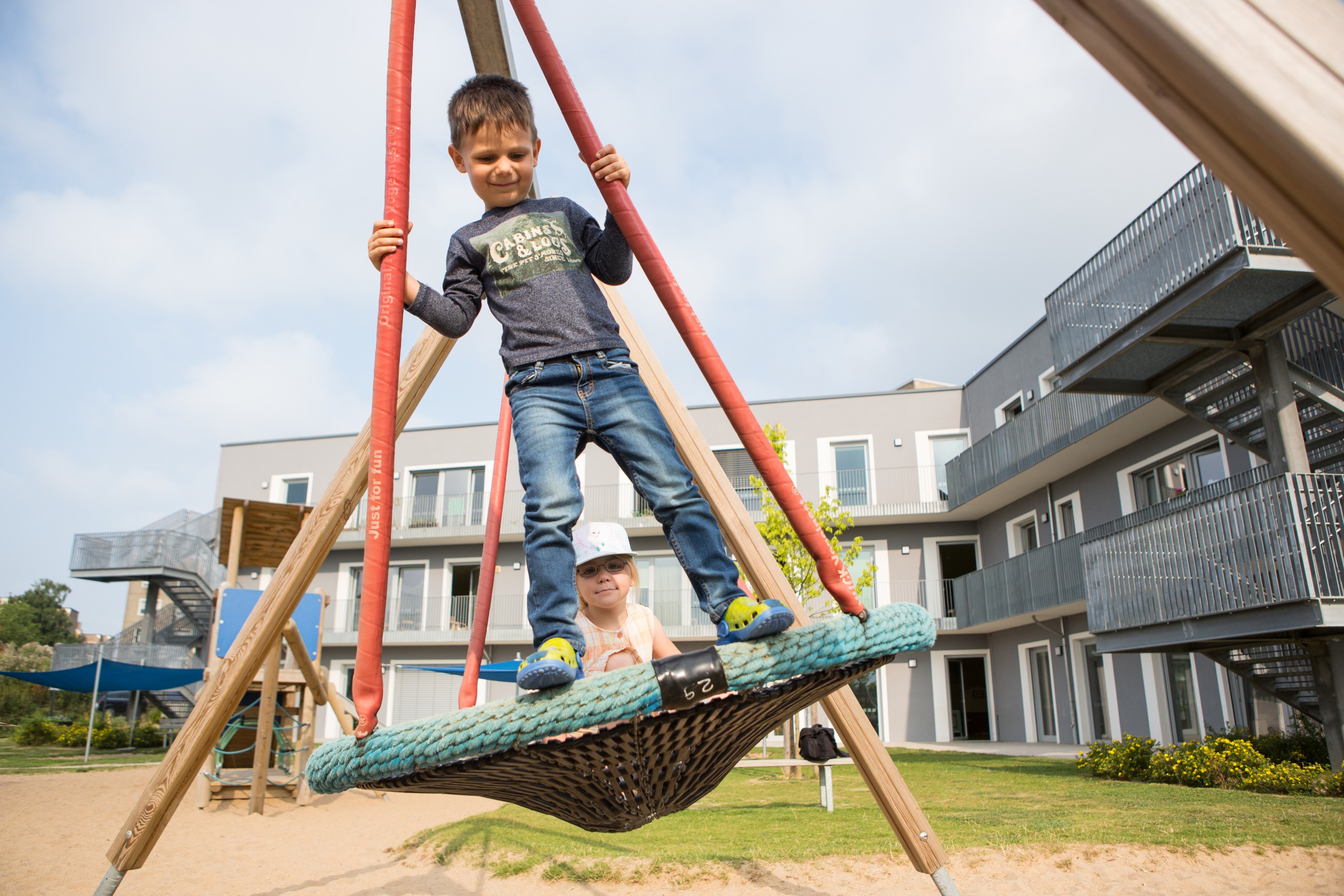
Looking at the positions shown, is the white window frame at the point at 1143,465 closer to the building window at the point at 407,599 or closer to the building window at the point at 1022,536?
the building window at the point at 1022,536

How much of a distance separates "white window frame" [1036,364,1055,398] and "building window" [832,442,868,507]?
559cm

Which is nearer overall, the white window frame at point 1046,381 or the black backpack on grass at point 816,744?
the black backpack on grass at point 816,744

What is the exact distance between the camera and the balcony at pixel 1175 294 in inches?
353

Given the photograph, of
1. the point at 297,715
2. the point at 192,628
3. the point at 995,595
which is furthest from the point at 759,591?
the point at 192,628

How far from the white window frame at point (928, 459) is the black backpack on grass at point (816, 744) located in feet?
52.1

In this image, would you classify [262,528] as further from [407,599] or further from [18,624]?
[18,624]

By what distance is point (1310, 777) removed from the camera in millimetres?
8367

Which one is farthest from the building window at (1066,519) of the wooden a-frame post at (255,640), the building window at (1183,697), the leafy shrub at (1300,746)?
the wooden a-frame post at (255,640)

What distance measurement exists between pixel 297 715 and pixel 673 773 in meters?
10.8

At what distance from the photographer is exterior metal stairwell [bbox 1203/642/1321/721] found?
32.6 ft

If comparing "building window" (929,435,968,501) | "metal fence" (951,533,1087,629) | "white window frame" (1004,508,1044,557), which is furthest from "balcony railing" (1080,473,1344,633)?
"building window" (929,435,968,501)

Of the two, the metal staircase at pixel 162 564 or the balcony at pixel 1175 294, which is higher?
the balcony at pixel 1175 294

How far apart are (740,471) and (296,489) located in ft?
46.7

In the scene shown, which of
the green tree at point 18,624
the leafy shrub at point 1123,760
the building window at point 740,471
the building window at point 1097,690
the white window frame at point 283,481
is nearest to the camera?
the leafy shrub at point 1123,760
